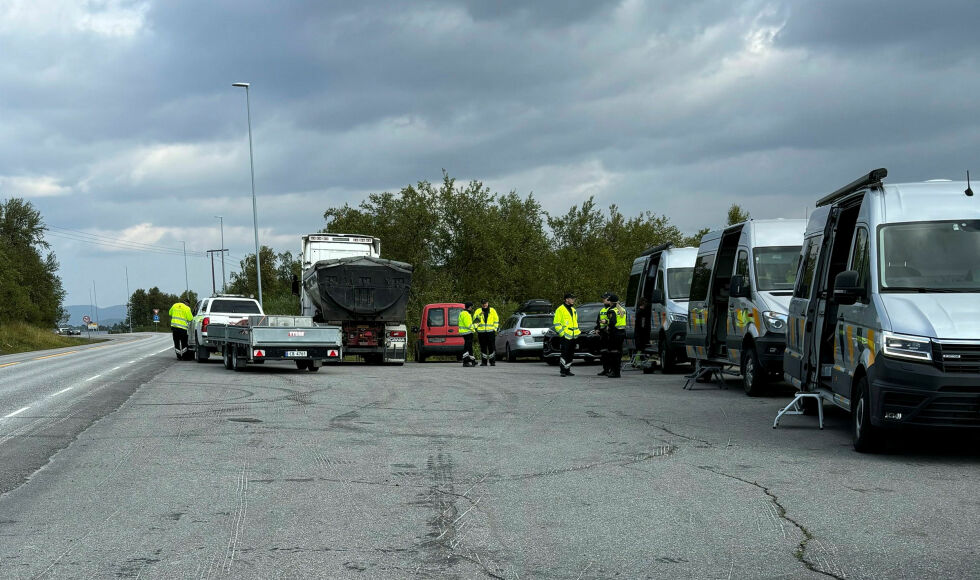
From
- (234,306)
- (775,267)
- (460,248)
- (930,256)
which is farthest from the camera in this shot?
(460,248)

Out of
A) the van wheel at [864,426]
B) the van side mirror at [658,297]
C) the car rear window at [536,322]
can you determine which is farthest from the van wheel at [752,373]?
the car rear window at [536,322]

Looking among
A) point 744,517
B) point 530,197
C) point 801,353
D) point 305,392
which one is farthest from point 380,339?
point 530,197

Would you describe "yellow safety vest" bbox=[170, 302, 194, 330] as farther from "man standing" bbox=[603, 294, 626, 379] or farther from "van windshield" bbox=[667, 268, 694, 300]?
"van windshield" bbox=[667, 268, 694, 300]

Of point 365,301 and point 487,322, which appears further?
point 365,301

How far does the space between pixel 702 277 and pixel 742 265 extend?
204 centimetres

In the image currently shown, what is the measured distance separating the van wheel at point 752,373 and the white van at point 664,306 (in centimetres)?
498

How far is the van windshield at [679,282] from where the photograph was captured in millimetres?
21344

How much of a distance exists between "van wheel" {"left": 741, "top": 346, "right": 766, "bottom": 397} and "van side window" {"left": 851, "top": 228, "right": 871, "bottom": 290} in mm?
4560

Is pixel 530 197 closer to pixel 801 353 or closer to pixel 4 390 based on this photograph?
pixel 4 390

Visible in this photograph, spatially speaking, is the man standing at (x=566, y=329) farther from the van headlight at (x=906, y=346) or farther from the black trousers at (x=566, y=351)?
the van headlight at (x=906, y=346)

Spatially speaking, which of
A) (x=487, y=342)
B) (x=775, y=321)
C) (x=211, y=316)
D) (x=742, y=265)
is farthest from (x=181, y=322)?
(x=775, y=321)

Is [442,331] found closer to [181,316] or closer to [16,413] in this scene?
[181,316]

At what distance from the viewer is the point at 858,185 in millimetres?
10609

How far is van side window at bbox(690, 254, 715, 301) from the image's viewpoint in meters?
18.0
